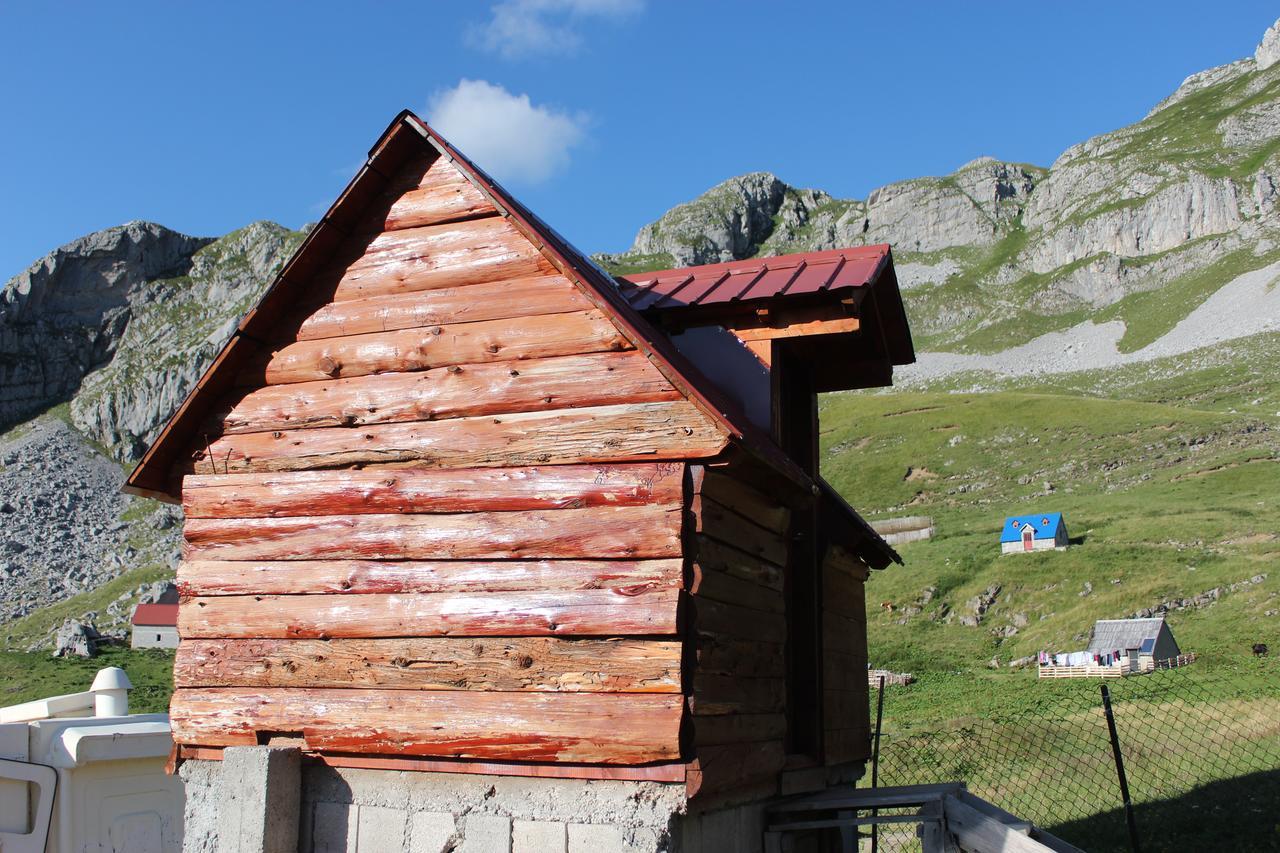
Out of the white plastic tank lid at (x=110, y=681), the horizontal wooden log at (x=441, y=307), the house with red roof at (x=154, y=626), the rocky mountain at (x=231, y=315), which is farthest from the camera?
the rocky mountain at (x=231, y=315)

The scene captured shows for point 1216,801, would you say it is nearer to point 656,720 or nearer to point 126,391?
point 656,720

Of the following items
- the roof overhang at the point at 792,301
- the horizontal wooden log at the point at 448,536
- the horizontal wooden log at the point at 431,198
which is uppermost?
the horizontal wooden log at the point at 431,198

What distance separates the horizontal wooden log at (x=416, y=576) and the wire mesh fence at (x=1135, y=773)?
298 inches

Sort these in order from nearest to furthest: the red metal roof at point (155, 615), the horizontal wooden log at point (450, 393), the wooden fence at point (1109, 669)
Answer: the horizontal wooden log at point (450, 393) < the wooden fence at point (1109, 669) < the red metal roof at point (155, 615)

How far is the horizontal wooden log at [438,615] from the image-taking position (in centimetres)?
679

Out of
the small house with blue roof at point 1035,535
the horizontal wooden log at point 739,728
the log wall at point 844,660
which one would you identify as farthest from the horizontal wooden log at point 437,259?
the small house with blue roof at point 1035,535

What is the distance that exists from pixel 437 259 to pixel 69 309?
16883 cm

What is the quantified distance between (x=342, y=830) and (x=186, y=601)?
2375mm

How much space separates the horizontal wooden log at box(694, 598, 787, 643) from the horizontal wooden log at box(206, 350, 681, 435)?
1.50 m

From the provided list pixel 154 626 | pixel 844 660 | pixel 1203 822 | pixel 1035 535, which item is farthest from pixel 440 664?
pixel 154 626

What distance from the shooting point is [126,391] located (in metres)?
139

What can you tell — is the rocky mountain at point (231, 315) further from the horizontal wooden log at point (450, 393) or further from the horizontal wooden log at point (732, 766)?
the horizontal wooden log at point (732, 766)

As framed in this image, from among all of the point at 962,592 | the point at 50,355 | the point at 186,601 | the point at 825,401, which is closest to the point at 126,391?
the point at 50,355

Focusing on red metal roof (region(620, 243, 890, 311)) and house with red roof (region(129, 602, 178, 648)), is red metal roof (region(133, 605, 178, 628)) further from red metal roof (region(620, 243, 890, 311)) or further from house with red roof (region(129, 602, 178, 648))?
red metal roof (region(620, 243, 890, 311))
